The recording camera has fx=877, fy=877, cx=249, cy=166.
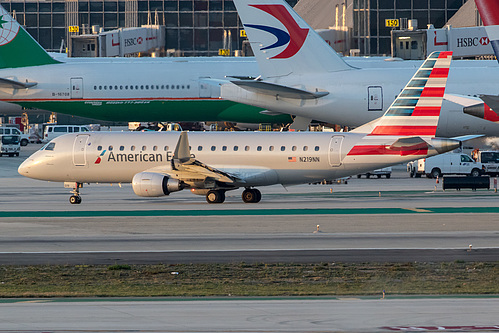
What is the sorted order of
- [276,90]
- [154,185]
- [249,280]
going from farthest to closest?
[276,90]
[154,185]
[249,280]

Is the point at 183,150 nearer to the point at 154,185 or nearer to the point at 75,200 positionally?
the point at 154,185

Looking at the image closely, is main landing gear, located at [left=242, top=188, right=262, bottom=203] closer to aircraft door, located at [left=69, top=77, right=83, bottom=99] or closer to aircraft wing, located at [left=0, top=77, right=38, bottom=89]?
aircraft door, located at [left=69, top=77, right=83, bottom=99]

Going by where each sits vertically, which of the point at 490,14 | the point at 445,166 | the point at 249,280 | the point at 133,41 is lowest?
the point at 249,280

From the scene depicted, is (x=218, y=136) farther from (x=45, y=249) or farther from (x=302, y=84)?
(x=45, y=249)

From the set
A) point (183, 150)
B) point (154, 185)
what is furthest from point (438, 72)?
point (154, 185)

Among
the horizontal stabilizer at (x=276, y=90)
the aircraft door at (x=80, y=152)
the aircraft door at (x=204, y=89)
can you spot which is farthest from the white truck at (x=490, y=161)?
the aircraft door at (x=80, y=152)

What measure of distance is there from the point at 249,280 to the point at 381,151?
2008 cm

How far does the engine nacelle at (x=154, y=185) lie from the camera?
40.0 metres

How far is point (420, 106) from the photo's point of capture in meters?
41.2

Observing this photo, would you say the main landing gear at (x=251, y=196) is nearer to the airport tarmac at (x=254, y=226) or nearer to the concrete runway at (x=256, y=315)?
the airport tarmac at (x=254, y=226)

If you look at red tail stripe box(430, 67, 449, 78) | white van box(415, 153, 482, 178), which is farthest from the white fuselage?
white van box(415, 153, 482, 178)

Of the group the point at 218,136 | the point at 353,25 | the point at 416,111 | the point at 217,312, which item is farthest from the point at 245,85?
the point at 353,25

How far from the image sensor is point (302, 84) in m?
53.9

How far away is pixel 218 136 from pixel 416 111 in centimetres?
968
